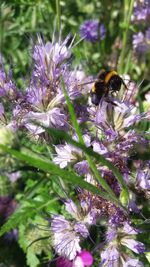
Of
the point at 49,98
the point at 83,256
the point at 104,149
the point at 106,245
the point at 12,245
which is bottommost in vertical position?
the point at 12,245

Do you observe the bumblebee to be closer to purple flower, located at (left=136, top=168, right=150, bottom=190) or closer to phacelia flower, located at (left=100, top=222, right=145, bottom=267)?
purple flower, located at (left=136, top=168, right=150, bottom=190)

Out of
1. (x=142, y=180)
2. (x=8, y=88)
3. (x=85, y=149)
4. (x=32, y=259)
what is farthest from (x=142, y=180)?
(x=32, y=259)

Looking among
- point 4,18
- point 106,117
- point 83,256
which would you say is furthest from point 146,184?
point 4,18

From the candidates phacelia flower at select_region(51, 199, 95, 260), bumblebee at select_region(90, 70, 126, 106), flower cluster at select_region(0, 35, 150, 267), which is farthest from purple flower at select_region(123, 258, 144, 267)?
bumblebee at select_region(90, 70, 126, 106)

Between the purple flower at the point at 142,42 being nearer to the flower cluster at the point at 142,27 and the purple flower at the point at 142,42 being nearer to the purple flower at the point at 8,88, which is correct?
the flower cluster at the point at 142,27

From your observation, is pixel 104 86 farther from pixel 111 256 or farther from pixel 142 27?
pixel 142 27

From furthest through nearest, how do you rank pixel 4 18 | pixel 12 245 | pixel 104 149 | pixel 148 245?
pixel 4 18
pixel 12 245
pixel 148 245
pixel 104 149

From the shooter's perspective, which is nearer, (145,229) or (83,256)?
(145,229)

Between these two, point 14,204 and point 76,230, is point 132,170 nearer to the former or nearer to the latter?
point 76,230
